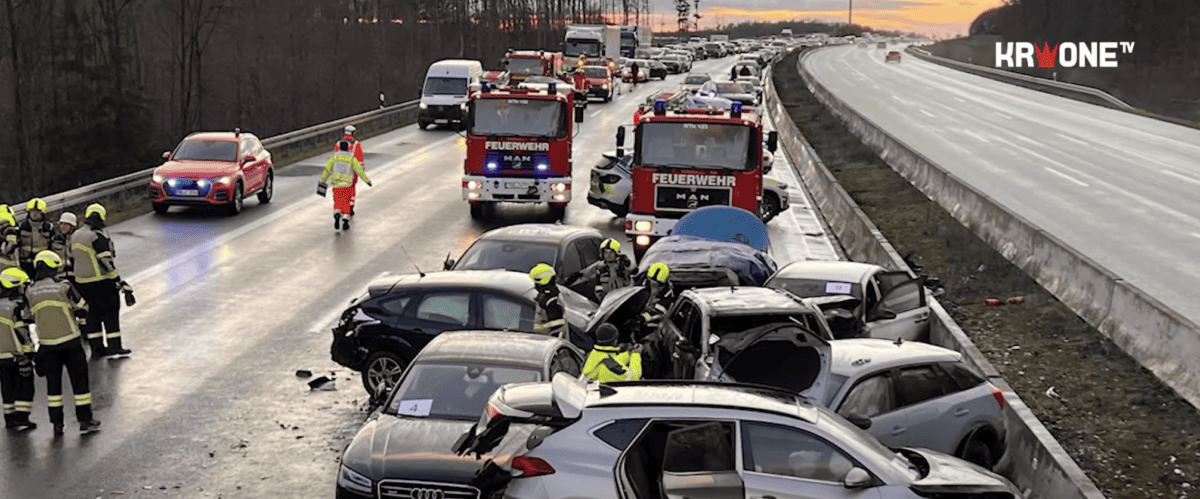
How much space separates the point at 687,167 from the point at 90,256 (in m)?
10.5

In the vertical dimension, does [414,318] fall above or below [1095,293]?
above

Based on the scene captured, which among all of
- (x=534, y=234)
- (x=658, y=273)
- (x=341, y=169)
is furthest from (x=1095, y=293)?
(x=341, y=169)

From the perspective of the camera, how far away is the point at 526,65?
5722 centimetres

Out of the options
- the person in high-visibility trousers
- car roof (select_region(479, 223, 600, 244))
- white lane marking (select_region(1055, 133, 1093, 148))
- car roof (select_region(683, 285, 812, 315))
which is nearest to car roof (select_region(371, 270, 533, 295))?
car roof (select_region(683, 285, 812, 315))

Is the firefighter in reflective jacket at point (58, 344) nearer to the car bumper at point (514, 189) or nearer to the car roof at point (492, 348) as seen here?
the car roof at point (492, 348)

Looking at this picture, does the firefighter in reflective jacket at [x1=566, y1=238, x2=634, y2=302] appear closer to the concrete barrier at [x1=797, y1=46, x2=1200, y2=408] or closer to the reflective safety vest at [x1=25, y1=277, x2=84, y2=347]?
the concrete barrier at [x1=797, y1=46, x2=1200, y2=408]

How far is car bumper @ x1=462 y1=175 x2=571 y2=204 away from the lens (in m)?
26.5

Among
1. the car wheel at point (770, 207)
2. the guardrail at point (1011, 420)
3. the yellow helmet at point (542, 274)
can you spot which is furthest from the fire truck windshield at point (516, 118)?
the yellow helmet at point (542, 274)

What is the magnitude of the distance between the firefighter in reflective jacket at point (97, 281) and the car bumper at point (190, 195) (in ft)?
36.5

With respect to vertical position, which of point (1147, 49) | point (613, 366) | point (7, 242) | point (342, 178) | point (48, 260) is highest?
point (48, 260)

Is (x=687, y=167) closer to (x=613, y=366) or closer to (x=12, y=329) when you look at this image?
(x=613, y=366)

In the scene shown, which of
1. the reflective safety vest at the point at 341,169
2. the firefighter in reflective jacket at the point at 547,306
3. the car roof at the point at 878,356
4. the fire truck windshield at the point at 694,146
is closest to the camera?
the car roof at the point at 878,356

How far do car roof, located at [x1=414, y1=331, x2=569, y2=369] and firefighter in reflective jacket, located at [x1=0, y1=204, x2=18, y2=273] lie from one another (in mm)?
6538

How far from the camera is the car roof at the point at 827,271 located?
15.6 metres
